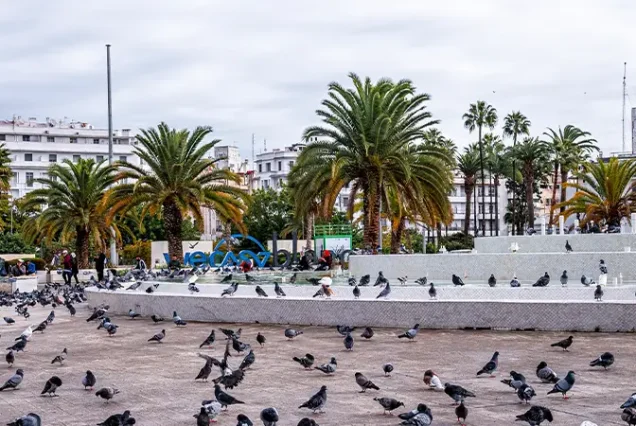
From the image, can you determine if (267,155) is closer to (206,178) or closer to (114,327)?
(206,178)

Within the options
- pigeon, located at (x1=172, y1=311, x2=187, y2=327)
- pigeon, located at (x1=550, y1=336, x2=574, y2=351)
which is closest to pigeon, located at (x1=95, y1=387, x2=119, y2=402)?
pigeon, located at (x1=550, y1=336, x2=574, y2=351)

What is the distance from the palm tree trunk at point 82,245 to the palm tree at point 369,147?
540 inches

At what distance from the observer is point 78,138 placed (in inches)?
4188

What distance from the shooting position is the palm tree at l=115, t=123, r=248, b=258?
34.1m

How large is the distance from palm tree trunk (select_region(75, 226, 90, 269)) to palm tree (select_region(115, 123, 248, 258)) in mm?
7248

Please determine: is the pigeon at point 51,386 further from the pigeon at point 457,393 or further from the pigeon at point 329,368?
the pigeon at point 457,393

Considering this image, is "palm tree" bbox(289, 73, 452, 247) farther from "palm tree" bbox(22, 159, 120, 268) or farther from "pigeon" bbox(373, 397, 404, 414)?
"pigeon" bbox(373, 397, 404, 414)

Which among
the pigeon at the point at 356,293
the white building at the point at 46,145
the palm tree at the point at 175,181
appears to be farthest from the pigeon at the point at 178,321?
the white building at the point at 46,145

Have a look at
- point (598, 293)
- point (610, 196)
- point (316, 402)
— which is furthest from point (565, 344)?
point (610, 196)

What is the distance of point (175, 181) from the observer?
3416cm

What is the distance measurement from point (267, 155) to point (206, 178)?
256ft

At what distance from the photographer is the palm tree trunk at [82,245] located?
136ft

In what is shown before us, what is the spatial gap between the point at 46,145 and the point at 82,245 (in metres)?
64.9

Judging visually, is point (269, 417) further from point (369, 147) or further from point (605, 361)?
point (369, 147)
